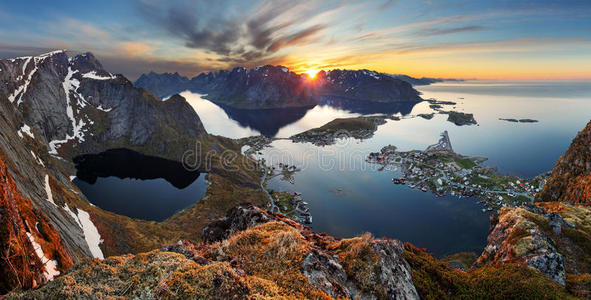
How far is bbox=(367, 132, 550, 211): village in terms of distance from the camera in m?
118

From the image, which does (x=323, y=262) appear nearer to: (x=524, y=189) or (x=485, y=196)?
(x=485, y=196)

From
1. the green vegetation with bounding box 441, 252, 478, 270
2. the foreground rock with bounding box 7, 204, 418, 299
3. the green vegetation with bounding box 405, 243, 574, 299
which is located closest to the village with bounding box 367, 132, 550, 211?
the green vegetation with bounding box 441, 252, 478, 270

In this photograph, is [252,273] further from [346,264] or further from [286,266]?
[346,264]

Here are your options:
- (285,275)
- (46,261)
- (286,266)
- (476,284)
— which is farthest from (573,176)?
(46,261)

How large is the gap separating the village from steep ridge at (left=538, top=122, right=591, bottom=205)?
209ft

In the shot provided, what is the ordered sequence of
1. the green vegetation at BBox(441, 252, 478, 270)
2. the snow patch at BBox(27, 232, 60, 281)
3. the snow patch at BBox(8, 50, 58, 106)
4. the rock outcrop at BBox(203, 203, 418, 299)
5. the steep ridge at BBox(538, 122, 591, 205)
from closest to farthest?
the rock outcrop at BBox(203, 203, 418, 299) < the snow patch at BBox(27, 232, 60, 281) < the steep ridge at BBox(538, 122, 591, 205) < the green vegetation at BBox(441, 252, 478, 270) < the snow patch at BBox(8, 50, 58, 106)

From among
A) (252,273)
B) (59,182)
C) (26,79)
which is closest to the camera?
(252,273)

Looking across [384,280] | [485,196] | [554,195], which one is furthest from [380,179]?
[384,280]

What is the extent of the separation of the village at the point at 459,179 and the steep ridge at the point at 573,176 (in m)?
63.8

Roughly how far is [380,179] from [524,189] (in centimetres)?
Result: 7335

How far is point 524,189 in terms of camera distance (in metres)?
122

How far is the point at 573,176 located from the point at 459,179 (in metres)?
93.2

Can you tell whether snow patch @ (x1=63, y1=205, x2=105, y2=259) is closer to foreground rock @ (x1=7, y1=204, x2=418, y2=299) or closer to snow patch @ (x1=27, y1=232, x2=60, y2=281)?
snow patch @ (x1=27, y1=232, x2=60, y2=281)

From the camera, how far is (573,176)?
5219cm
